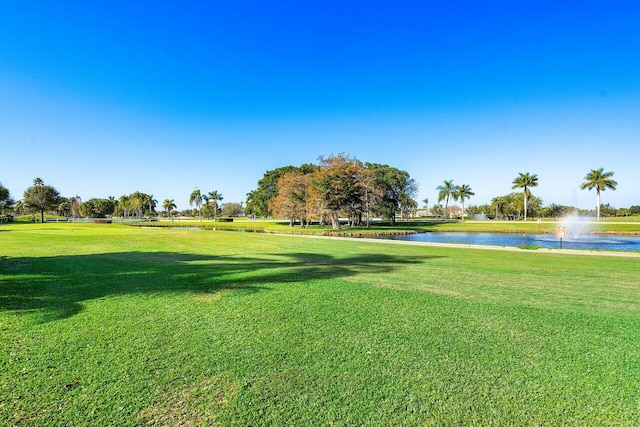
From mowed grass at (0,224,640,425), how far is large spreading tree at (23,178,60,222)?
95386mm

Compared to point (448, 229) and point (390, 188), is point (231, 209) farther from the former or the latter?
point (448, 229)

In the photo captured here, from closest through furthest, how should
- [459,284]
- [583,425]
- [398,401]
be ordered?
1. [583,425]
2. [398,401]
3. [459,284]

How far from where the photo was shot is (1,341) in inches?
159

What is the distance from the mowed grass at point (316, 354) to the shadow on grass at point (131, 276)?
10cm

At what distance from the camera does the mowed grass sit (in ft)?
9.09

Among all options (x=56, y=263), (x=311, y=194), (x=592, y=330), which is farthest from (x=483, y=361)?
(x=311, y=194)

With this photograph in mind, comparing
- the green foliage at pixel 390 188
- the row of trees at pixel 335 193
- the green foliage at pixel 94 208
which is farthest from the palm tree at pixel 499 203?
the green foliage at pixel 94 208

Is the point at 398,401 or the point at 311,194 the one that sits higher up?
the point at 311,194

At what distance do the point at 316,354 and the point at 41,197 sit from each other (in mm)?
102197

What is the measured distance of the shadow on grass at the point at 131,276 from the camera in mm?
6074

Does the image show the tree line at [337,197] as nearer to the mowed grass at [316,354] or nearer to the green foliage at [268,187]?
the green foliage at [268,187]

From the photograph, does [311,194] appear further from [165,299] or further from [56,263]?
[165,299]

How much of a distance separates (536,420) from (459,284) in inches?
206

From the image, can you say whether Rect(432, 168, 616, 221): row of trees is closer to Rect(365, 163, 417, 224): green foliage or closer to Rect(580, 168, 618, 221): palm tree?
Rect(580, 168, 618, 221): palm tree
